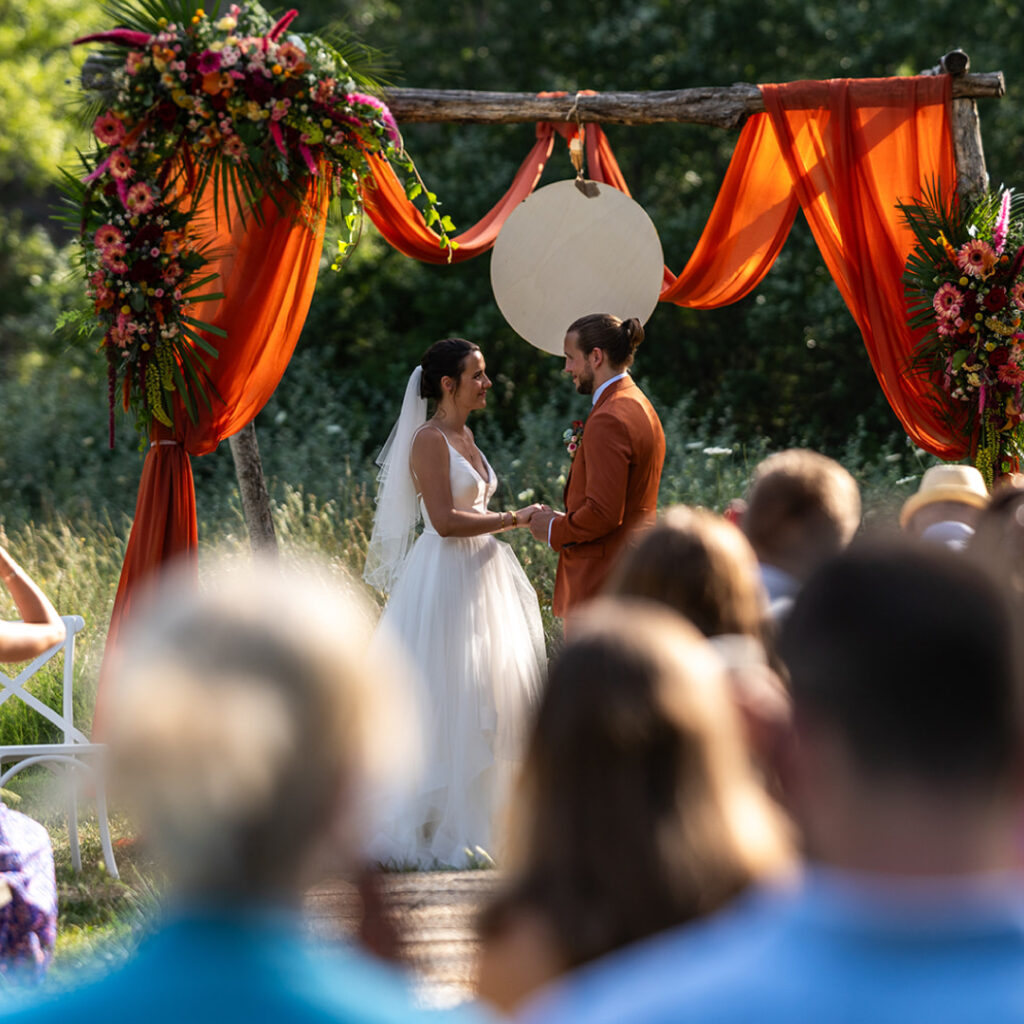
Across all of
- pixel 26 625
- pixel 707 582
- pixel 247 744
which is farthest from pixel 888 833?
pixel 26 625

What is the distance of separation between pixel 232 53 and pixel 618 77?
824 centimetres

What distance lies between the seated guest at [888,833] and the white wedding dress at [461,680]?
3949 millimetres

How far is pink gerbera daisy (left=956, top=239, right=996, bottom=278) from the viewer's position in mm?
6039

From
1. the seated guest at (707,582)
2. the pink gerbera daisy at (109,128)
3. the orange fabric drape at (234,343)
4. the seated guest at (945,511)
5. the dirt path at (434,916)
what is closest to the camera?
the seated guest at (707,582)

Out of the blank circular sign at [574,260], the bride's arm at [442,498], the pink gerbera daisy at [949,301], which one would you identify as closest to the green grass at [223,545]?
the pink gerbera daisy at [949,301]

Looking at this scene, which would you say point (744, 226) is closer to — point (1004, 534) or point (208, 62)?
point (208, 62)

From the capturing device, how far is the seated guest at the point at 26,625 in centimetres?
288

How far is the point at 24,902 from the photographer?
3059 millimetres

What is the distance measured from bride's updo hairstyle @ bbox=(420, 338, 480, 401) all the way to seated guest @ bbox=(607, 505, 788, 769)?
3.04 metres

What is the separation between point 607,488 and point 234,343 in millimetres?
1899

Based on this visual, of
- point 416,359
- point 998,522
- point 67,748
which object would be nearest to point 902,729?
point 998,522

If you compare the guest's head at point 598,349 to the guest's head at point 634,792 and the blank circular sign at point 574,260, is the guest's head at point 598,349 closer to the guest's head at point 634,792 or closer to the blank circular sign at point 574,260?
the blank circular sign at point 574,260

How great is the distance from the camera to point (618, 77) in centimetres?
1264

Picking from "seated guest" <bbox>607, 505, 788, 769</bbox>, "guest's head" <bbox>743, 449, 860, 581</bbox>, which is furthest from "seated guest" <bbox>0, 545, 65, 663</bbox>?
"guest's head" <bbox>743, 449, 860, 581</bbox>
